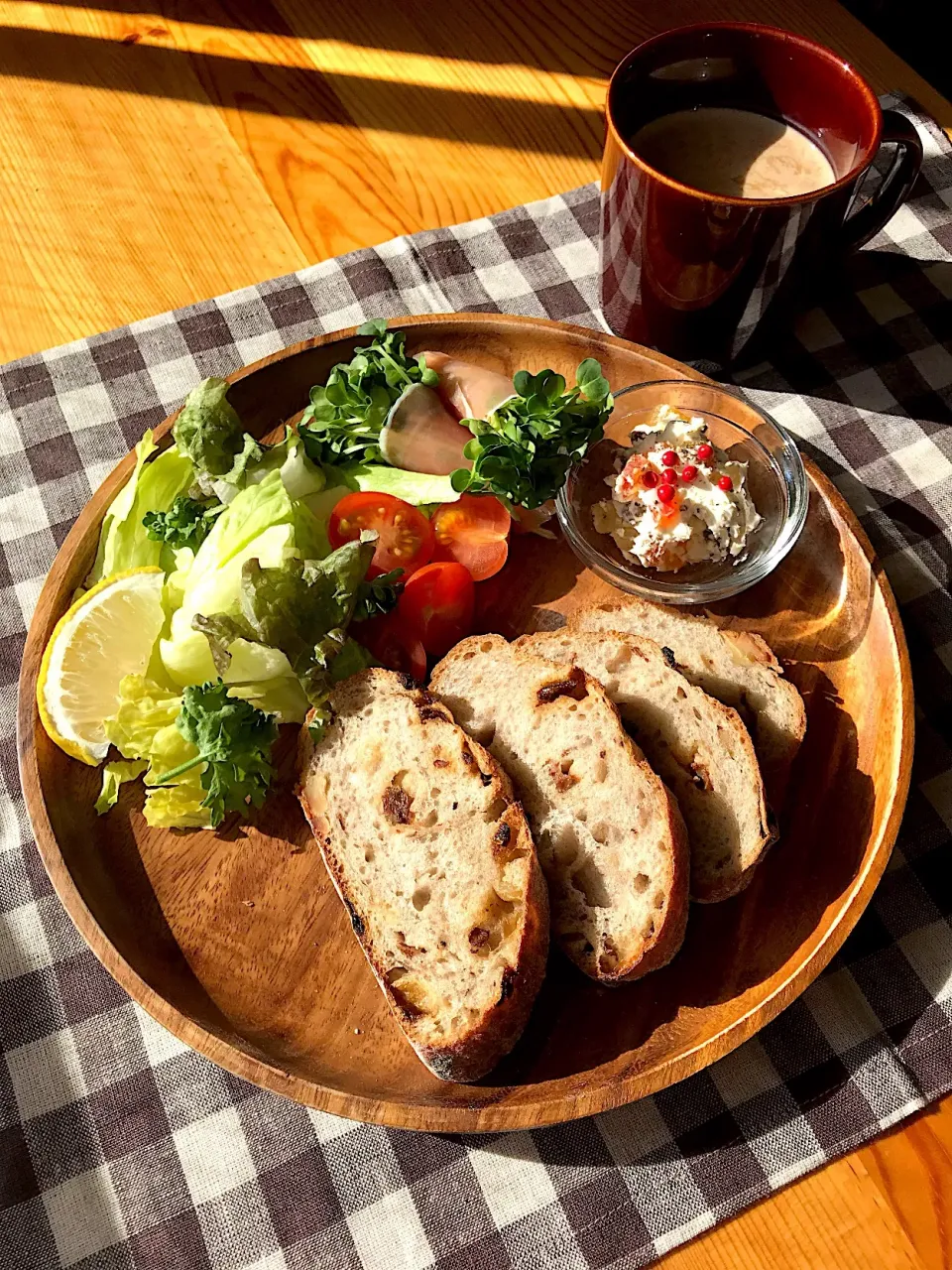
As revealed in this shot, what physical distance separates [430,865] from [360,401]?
1.00 m

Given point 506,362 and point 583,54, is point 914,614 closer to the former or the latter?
Result: point 506,362

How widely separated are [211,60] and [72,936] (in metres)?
2.62

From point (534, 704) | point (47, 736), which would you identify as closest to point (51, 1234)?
point (47, 736)

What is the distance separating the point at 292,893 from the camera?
6.25ft

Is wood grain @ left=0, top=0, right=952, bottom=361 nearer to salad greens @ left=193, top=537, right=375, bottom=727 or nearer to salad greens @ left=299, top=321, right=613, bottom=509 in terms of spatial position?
salad greens @ left=299, top=321, right=613, bottom=509

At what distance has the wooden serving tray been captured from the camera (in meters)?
1.69

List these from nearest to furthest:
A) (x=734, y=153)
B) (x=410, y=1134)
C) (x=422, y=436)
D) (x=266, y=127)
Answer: (x=410, y=1134)
(x=422, y=436)
(x=734, y=153)
(x=266, y=127)

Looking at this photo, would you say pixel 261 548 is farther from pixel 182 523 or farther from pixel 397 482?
pixel 397 482

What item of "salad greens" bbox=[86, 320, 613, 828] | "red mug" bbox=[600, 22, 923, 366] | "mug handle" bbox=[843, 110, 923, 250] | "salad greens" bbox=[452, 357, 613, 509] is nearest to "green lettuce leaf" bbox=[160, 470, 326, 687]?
"salad greens" bbox=[86, 320, 613, 828]

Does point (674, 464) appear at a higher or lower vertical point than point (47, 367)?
higher

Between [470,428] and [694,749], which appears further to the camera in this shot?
[470,428]

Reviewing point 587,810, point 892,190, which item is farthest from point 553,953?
point 892,190

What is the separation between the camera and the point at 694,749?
74.4 inches

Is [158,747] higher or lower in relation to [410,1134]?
higher
